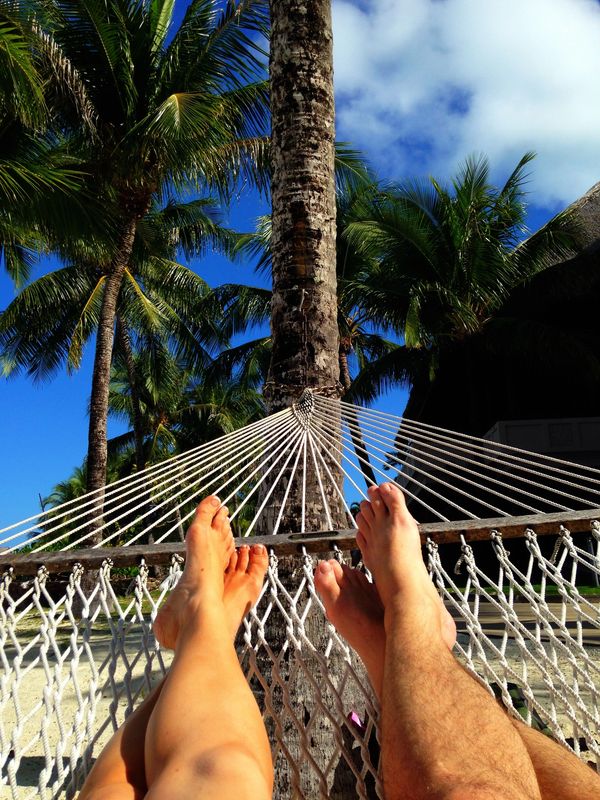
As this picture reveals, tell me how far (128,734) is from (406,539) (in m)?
0.47

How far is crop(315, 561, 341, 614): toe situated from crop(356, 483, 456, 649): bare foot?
0.06 m

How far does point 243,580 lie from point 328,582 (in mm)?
158

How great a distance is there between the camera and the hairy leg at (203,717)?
626mm

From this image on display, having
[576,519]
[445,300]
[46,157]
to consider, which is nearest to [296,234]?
[576,519]

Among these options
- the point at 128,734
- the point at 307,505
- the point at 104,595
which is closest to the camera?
the point at 128,734

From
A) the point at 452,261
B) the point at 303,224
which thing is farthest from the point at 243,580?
the point at 452,261

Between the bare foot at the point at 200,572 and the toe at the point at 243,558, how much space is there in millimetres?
21

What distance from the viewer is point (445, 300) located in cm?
910

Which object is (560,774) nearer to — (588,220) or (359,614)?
(359,614)

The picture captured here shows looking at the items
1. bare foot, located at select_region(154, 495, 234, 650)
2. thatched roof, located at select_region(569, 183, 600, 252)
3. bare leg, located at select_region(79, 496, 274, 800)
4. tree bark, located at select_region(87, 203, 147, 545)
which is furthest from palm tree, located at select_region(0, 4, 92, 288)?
thatched roof, located at select_region(569, 183, 600, 252)

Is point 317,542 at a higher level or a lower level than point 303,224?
lower

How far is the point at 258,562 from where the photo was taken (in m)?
1.25

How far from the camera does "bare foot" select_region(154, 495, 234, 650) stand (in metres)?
1.00

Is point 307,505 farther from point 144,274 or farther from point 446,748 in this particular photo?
point 144,274
